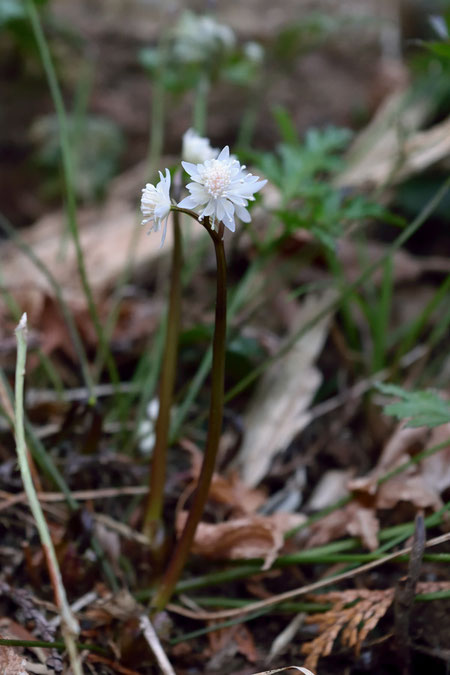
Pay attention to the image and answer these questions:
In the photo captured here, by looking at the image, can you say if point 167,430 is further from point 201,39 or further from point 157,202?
point 201,39

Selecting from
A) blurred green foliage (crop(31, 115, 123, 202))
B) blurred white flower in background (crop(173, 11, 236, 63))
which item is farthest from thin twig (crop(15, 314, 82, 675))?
blurred green foliage (crop(31, 115, 123, 202))

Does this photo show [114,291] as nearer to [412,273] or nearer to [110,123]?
[412,273]

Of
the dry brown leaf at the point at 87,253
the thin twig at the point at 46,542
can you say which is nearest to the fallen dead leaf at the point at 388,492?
the thin twig at the point at 46,542

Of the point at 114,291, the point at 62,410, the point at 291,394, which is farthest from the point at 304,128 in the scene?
the point at 62,410

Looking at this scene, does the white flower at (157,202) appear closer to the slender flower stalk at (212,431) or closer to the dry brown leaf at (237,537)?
the slender flower stalk at (212,431)

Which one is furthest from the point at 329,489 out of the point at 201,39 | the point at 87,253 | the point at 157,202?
the point at 201,39

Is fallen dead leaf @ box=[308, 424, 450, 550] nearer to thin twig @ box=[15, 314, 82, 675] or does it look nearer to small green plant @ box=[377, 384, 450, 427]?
small green plant @ box=[377, 384, 450, 427]
